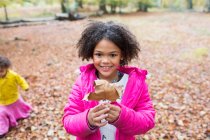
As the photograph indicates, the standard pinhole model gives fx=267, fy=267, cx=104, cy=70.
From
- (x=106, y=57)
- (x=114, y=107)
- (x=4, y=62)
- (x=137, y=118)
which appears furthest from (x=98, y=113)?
(x=4, y=62)

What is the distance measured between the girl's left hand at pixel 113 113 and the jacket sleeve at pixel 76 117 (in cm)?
18

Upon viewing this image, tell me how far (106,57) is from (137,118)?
0.53 m

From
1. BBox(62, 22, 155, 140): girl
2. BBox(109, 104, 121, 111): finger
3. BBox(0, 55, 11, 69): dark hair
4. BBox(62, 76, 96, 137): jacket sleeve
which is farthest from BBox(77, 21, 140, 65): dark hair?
BBox(0, 55, 11, 69): dark hair

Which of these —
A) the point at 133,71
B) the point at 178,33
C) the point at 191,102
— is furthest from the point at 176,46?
the point at 133,71

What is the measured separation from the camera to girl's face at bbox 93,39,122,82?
2135 millimetres

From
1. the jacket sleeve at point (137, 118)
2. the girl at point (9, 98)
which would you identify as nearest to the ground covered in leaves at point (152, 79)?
the girl at point (9, 98)

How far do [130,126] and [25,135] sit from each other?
2.99 meters

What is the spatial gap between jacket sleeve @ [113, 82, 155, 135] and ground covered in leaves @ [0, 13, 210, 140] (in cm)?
122

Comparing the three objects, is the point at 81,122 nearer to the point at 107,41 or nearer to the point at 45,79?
the point at 107,41

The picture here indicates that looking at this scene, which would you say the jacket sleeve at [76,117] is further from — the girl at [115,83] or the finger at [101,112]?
the finger at [101,112]

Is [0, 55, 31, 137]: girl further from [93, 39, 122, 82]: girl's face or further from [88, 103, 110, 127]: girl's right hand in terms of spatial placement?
[88, 103, 110, 127]: girl's right hand

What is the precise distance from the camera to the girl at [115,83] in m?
2.00

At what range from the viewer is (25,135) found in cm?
448

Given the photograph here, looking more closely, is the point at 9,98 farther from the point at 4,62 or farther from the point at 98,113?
the point at 98,113
